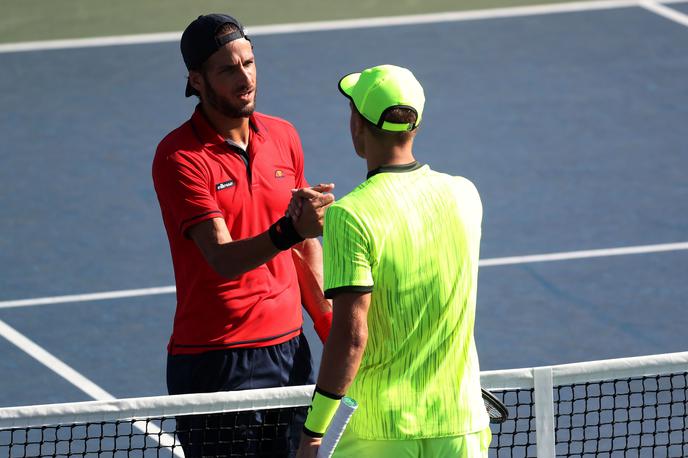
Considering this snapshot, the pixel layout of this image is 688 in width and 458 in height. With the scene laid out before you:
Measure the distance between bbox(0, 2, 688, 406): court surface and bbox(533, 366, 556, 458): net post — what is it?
10.7 ft

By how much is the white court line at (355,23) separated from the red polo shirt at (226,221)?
9.88 metres

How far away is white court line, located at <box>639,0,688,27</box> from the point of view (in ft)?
51.1

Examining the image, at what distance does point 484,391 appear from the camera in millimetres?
5027

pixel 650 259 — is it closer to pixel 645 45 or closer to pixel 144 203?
pixel 144 203

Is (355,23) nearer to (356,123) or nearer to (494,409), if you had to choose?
(494,409)

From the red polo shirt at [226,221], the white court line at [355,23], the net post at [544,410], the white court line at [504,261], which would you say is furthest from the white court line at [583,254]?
the white court line at [355,23]

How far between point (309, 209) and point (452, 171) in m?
7.11

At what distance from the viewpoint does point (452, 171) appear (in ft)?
39.2

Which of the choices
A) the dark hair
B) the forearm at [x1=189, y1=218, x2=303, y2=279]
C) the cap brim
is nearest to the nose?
the forearm at [x1=189, y1=218, x2=303, y2=279]

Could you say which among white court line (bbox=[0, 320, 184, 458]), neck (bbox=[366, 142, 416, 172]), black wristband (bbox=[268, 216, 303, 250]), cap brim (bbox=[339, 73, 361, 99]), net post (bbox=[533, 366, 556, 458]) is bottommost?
white court line (bbox=[0, 320, 184, 458])

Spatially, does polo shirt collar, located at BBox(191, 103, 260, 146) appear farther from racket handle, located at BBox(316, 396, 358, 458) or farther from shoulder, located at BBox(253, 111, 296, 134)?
racket handle, located at BBox(316, 396, 358, 458)

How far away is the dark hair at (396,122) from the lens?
171 inches

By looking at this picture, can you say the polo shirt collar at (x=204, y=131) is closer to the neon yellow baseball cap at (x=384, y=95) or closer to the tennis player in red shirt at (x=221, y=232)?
the tennis player in red shirt at (x=221, y=232)

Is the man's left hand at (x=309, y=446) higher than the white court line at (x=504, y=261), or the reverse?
the man's left hand at (x=309, y=446)
